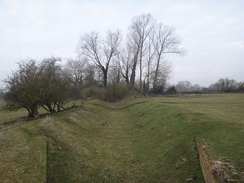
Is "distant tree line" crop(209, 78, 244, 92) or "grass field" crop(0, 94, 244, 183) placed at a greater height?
"distant tree line" crop(209, 78, 244, 92)

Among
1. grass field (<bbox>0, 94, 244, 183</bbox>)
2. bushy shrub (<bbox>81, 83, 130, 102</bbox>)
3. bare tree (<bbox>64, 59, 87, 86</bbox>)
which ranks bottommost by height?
grass field (<bbox>0, 94, 244, 183</bbox>)

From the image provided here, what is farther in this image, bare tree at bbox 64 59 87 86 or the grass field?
bare tree at bbox 64 59 87 86

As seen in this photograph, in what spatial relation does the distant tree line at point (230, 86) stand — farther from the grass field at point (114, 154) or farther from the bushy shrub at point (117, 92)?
the grass field at point (114, 154)

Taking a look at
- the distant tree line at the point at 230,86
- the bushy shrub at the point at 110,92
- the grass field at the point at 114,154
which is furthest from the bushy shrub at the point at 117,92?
the grass field at the point at 114,154

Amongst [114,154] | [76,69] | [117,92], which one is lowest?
[114,154]

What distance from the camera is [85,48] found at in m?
38.1

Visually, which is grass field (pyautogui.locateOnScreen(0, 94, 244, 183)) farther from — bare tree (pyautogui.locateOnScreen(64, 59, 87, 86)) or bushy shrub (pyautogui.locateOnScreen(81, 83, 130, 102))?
bare tree (pyautogui.locateOnScreen(64, 59, 87, 86))

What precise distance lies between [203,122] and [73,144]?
5.40 meters

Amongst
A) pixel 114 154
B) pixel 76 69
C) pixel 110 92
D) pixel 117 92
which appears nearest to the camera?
pixel 114 154

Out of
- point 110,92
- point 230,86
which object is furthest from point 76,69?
point 230,86

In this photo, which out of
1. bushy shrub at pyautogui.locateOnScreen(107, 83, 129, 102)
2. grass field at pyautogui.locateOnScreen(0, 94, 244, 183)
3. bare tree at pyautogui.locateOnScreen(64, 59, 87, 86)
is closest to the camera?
grass field at pyautogui.locateOnScreen(0, 94, 244, 183)

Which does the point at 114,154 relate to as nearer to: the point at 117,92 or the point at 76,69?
the point at 117,92

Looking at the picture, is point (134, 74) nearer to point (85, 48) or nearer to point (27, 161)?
point (85, 48)

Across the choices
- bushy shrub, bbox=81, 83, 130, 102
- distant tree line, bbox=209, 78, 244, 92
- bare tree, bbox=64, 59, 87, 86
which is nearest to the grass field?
bushy shrub, bbox=81, 83, 130, 102
